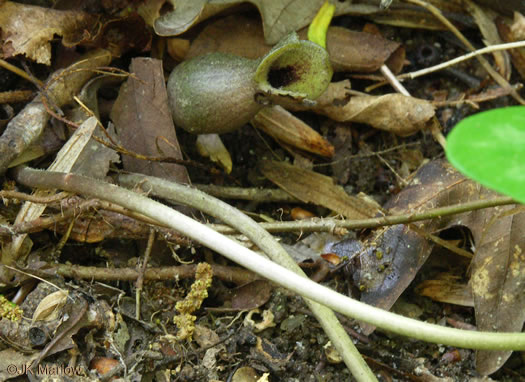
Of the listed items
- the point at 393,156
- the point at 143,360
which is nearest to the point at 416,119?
the point at 393,156

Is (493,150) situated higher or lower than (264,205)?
higher

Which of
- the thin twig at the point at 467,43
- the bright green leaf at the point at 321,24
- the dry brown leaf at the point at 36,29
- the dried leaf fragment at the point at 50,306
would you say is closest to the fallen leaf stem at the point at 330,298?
the dried leaf fragment at the point at 50,306

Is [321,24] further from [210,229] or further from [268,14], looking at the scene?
[210,229]

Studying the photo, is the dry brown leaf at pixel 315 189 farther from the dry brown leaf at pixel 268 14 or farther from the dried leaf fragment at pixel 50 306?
the dried leaf fragment at pixel 50 306

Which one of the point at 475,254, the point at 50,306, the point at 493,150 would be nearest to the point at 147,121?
the point at 50,306

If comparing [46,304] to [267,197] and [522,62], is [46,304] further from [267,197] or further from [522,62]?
[522,62]

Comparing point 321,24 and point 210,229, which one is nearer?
point 210,229

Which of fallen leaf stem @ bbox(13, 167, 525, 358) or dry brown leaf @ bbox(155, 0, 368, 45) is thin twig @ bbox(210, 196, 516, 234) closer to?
fallen leaf stem @ bbox(13, 167, 525, 358)
